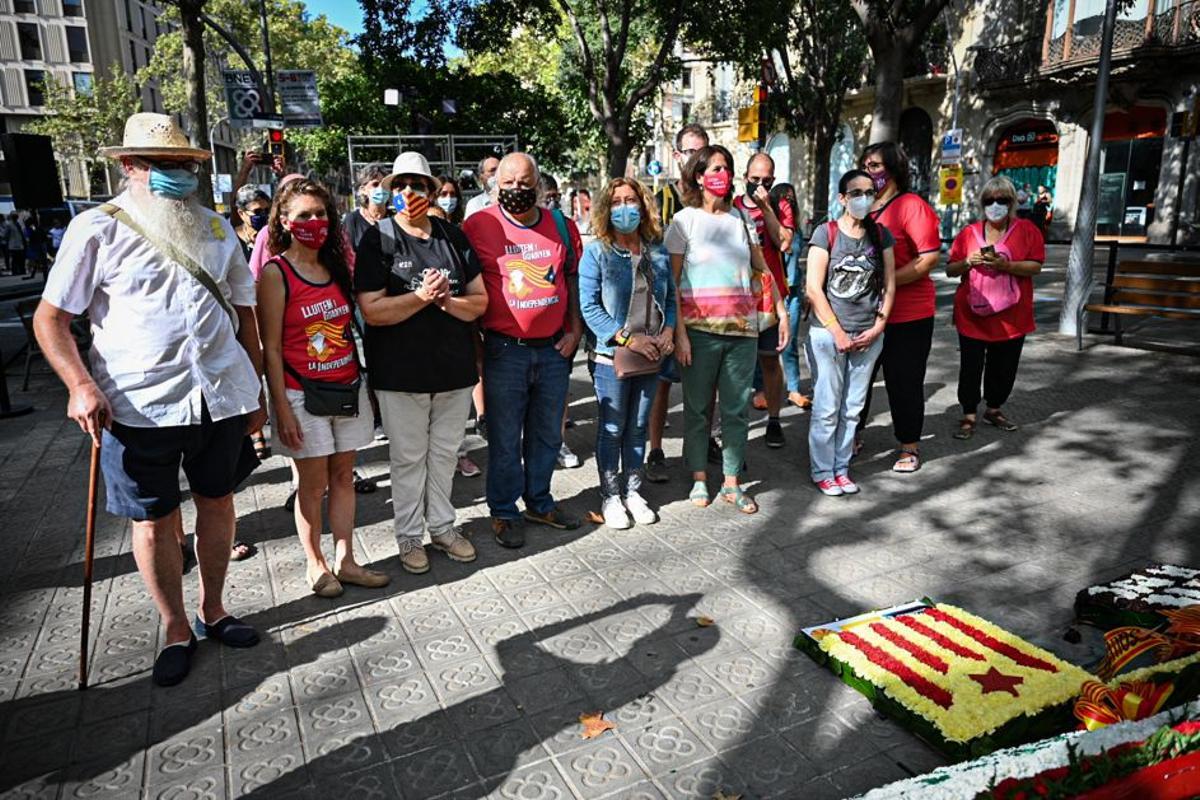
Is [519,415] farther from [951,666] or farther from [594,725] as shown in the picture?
[951,666]

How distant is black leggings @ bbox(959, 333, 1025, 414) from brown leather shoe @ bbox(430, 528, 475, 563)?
4.18m

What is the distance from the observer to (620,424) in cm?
495

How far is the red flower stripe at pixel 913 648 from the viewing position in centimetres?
324

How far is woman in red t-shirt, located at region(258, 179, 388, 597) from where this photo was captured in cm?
376

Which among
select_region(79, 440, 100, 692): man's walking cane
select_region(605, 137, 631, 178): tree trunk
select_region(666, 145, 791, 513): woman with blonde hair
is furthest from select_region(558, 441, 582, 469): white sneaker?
select_region(605, 137, 631, 178): tree trunk

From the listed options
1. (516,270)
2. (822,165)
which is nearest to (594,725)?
(516,270)

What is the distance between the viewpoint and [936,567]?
4355 mm

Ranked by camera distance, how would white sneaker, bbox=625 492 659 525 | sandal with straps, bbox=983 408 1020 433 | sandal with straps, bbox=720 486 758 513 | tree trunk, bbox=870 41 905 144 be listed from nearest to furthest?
white sneaker, bbox=625 492 659 525 < sandal with straps, bbox=720 486 758 513 < sandal with straps, bbox=983 408 1020 433 < tree trunk, bbox=870 41 905 144

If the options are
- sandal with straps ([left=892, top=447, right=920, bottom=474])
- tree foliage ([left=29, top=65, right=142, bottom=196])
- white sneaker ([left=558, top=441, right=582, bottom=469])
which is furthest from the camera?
tree foliage ([left=29, top=65, right=142, bottom=196])

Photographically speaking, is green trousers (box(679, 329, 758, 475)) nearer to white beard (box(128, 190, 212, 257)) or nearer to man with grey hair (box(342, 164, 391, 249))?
man with grey hair (box(342, 164, 391, 249))

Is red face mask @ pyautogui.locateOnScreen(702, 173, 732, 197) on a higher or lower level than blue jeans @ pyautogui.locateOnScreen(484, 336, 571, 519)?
higher

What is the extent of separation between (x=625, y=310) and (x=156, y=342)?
242 centimetres

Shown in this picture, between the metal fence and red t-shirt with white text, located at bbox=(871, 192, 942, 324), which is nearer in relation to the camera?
red t-shirt with white text, located at bbox=(871, 192, 942, 324)

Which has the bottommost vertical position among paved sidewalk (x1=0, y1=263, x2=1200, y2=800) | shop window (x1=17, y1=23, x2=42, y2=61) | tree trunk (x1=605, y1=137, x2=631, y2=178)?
paved sidewalk (x1=0, y1=263, x2=1200, y2=800)
